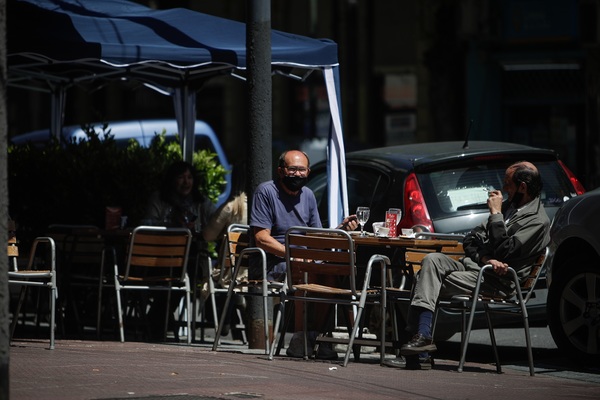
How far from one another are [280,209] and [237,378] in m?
2.18

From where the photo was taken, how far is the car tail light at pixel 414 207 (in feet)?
35.1

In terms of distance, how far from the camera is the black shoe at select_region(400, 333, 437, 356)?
9.42 m

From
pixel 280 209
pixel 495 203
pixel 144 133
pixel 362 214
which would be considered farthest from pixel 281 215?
pixel 144 133

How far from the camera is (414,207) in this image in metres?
10.8

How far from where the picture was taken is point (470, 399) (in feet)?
26.3

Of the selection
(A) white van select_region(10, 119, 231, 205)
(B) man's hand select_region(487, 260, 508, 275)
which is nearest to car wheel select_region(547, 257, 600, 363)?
(B) man's hand select_region(487, 260, 508, 275)

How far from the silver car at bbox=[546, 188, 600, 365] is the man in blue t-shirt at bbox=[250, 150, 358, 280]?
155cm

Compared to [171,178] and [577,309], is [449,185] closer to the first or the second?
[577,309]

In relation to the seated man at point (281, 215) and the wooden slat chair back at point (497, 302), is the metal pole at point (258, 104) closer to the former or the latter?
the seated man at point (281, 215)

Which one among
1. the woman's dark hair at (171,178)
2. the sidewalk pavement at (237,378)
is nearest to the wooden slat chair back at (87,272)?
the woman's dark hair at (171,178)

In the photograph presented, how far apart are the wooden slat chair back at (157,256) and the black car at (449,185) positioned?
5.16ft

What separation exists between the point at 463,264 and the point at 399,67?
63.8 feet

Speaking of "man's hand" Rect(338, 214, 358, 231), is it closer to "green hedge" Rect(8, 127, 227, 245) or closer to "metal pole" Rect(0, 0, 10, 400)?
"green hedge" Rect(8, 127, 227, 245)

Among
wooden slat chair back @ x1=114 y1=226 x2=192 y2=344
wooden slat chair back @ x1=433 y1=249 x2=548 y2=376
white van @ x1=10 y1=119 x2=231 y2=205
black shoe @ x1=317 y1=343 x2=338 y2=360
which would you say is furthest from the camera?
white van @ x1=10 y1=119 x2=231 y2=205
